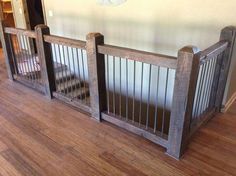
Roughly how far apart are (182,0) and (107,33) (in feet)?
4.55

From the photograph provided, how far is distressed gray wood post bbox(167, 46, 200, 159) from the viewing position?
1649 mm

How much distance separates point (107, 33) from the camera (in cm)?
364

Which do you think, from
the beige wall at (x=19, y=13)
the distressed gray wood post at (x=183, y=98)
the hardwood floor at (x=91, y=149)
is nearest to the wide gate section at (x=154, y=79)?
the distressed gray wood post at (x=183, y=98)

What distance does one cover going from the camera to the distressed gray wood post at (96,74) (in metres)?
2.25

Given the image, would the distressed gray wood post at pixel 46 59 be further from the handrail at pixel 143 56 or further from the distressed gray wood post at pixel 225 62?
the distressed gray wood post at pixel 225 62

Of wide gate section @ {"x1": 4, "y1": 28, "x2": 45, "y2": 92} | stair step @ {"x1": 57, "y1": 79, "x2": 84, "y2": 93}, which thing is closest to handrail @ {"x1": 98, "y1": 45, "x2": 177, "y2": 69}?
wide gate section @ {"x1": 4, "y1": 28, "x2": 45, "y2": 92}

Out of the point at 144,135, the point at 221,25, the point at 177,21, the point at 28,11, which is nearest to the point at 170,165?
the point at 144,135

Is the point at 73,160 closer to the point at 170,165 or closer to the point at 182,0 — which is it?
the point at 170,165

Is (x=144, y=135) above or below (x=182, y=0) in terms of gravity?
below

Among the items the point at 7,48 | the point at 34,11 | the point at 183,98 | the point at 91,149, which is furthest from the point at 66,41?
the point at 34,11

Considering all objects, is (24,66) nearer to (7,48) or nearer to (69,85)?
(7,48)

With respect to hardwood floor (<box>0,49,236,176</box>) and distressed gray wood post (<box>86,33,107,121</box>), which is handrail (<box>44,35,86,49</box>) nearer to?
distressed gray wood post (<box>86,33,107,121</box>)

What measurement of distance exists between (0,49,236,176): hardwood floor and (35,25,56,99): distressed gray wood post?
1.33 feet

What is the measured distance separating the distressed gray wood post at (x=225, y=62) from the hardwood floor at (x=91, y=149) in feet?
0.73
